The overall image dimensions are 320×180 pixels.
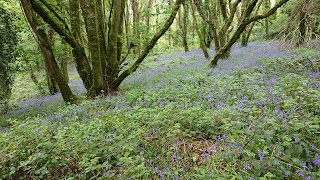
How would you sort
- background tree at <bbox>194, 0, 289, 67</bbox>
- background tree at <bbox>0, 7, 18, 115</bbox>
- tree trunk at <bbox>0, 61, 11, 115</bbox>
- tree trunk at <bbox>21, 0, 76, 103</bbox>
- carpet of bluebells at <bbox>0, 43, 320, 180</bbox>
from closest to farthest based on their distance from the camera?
carpet of bluebells at <bbox>0, 43, 320, 180</bbox>
tree trunk at <bbox>21, 0, 76, 103</bbox>
background tree at <bbox>194, 0, 289, 67</bbox>
background tree at <bbox>0, 7, 18, 115</bbox>
tree trunk at <bbox>0, 61, 11, 115</bbox>

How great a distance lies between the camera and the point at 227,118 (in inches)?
160

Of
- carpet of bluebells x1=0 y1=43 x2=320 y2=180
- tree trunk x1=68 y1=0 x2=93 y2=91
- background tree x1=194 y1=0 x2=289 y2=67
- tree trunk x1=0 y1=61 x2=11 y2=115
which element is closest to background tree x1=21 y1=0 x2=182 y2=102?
tree trunk x1=68 y1=0 x2=93 y2=91

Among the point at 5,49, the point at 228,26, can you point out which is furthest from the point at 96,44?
the point at 228,26

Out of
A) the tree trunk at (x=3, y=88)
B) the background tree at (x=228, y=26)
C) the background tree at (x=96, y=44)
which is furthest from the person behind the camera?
the tree trunk at (x=3, y=88)

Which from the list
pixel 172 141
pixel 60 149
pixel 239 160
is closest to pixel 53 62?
pixel 60 149

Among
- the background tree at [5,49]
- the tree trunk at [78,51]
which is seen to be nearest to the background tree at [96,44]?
the tree trunk at [78,51]

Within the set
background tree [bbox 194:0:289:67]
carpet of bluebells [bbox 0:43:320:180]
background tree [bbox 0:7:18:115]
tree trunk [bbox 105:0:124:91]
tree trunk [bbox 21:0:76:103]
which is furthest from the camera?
background tree [bbox 0:7:18:115]

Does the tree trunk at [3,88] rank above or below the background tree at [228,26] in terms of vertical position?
below

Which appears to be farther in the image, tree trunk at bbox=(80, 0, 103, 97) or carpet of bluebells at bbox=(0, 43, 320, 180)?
tree trunk at bbox=(80, 0, 103, 97)

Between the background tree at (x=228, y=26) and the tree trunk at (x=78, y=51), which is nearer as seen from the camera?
the tree trunk at (x=78, y=51)

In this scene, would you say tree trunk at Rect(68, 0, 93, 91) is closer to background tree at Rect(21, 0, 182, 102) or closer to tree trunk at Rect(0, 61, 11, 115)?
background tree at Rect(21, 0, 182, 102)

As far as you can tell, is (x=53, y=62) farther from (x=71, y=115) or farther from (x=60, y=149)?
(x=60, y=149)

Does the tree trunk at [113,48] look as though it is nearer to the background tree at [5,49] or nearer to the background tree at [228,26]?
the background tree at [228,26]

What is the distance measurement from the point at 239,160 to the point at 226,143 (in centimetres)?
54
